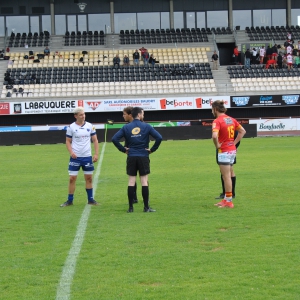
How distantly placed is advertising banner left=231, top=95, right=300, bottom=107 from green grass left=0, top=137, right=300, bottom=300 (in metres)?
30.6

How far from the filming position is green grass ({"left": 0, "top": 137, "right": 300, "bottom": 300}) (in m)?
6.00

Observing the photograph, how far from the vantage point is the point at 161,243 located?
8.02m

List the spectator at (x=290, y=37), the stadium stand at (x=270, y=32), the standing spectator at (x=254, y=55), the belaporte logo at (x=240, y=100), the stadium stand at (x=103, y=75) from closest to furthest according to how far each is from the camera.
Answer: the belaporte logo at (x=240, y=100) → the stadium stand at (x=103, y=75) → the standing spectator at (x=254, y=55) → the spectator at (x=290, y=37) → the stadium stand at (x=270, y=32)

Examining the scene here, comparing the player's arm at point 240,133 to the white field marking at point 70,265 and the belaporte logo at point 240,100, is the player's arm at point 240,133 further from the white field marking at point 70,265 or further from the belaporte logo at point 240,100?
the belaporte logo at point 240,100

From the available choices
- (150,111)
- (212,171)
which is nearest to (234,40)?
(150,111)

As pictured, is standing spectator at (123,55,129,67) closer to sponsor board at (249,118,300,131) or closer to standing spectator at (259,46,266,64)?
standing spectator at (259,46,266,64)

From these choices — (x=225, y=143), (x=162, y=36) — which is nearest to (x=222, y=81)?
(x=162, y=36)

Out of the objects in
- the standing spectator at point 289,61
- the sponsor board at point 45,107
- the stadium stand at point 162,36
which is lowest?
the sponsor board at point 45,107

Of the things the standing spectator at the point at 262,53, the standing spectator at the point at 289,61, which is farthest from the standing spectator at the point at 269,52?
the standing spectator at the point at 289,61

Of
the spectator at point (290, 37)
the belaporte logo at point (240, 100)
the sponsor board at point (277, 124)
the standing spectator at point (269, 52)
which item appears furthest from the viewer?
the spectator at point (290, 37)

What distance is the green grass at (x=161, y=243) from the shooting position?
236 inches

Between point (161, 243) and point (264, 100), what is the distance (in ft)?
130

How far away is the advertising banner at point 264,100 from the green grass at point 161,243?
3062cm

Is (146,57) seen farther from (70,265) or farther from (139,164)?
(70,265)
